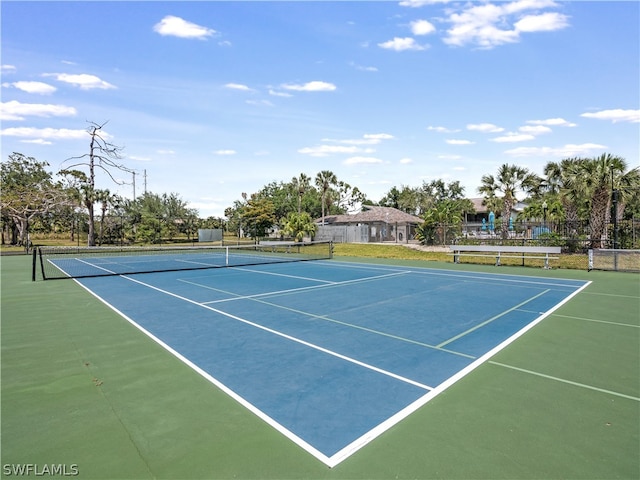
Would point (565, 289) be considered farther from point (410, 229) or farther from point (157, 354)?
point (410, 229)

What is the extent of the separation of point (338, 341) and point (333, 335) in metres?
0.38

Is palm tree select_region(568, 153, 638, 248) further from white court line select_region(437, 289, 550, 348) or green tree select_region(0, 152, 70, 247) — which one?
green tree select_region(0, 152, 70, 247)

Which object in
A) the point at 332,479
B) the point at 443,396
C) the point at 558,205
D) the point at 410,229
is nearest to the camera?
the point at 332,479

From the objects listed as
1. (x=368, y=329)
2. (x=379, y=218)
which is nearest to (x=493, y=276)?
(x=368, y=329)

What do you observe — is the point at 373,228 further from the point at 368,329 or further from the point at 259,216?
the point at 368,329

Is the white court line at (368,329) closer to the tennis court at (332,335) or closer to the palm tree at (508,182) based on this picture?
the tennis court at (332,335)

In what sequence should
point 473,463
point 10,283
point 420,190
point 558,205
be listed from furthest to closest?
point 420,190 < point 558,205 < point 10,283 < point 473,463

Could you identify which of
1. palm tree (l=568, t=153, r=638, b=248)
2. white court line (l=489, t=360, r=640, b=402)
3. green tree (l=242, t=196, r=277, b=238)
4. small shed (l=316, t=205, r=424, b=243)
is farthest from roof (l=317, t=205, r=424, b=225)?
white court line (l=489, t=360, r=640, b=402)

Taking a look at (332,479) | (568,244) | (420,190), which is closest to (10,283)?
(332,479)

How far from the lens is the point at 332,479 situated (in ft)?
9.97

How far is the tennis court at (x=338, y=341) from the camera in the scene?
4082 millimetres

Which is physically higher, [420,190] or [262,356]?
[420,190]

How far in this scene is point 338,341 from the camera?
6.66 m

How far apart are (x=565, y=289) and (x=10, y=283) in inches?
762
